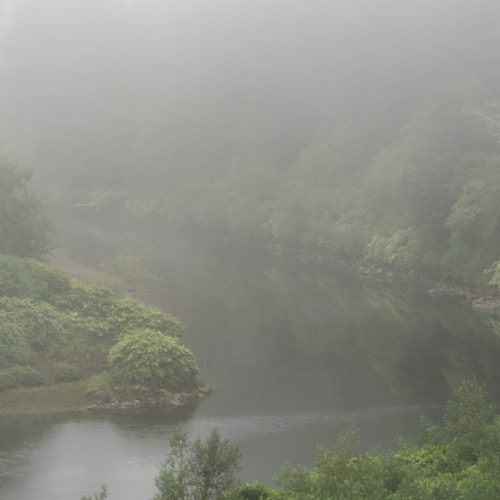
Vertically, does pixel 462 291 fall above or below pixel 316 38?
below

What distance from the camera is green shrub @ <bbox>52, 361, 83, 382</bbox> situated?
29016mm

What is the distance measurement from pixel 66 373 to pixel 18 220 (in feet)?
52.0

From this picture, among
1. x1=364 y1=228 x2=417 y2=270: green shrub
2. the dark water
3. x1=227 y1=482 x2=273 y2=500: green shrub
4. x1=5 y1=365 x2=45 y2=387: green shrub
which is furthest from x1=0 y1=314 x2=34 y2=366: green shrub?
x1=364 y1=228 x2=417 y2=270: green shrub

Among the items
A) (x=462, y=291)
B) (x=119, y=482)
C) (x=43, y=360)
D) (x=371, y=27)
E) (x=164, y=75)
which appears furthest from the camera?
(x=164, y=75)

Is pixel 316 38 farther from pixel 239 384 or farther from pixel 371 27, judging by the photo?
pixel 239 384

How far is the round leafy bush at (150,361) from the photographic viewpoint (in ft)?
94.7

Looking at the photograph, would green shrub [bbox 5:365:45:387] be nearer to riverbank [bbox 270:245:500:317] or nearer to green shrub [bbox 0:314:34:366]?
green shrub [bbox 0:314:34:366]

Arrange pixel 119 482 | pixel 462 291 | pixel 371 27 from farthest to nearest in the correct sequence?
pixel 371 27, pixel 462 291, pixel 119 482

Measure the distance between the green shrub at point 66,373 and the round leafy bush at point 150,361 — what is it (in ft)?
4.93

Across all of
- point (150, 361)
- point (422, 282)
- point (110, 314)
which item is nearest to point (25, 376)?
point (150, 361)

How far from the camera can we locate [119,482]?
69.9 feet

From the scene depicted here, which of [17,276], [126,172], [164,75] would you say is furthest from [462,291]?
[164,75]

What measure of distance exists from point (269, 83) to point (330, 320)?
8420cm

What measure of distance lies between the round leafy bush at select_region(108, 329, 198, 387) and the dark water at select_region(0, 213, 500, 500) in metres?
1.91
